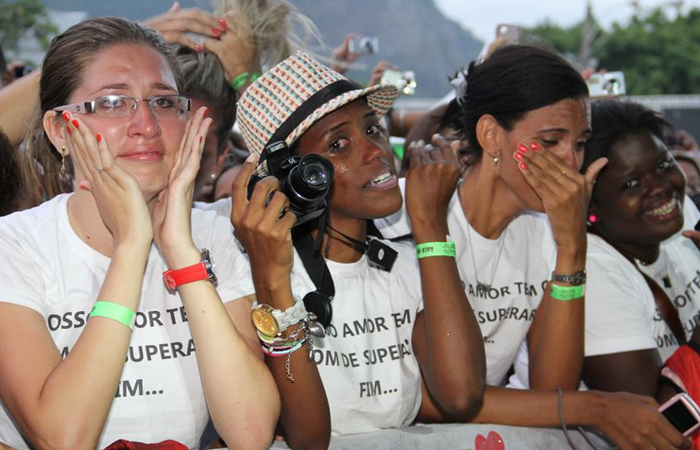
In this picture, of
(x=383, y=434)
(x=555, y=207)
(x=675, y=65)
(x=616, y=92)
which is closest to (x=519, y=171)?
(x=555, y=207)

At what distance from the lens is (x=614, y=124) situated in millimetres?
3768

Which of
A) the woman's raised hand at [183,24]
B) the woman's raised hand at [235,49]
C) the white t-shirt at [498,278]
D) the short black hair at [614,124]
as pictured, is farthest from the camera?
the woman's raised hand at [235,49]

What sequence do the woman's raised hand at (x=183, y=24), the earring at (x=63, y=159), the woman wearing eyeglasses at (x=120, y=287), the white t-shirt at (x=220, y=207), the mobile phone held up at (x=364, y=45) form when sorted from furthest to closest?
1. the mobile phone held up at (x=364, y=45)
2. the woman's raised hand at (x=183, y=24)
3. the white t-shirt at (x=220, y=207)
4. the earring at (x=63, y=159)
5. the woman wearing eyeglasses at (x=120, y=287)

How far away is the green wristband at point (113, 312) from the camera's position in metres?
2.23

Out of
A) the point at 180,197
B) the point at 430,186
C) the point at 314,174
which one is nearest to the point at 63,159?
the point at 180,197

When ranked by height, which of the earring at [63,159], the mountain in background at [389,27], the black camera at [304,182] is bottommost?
the mountain in background at [389,27]

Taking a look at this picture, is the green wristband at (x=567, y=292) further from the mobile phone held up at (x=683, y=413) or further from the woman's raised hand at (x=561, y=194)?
the mobile phone held up at (x=683, y=413)

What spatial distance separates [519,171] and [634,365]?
899 millimetres

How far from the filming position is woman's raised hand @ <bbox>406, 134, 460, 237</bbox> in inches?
119

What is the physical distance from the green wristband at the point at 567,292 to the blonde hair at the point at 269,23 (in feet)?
5.84

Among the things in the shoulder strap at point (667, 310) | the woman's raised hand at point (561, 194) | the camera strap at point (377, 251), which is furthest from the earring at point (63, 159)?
the shoulder strap at point (667, 310)

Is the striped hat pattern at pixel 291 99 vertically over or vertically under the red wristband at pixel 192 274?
over

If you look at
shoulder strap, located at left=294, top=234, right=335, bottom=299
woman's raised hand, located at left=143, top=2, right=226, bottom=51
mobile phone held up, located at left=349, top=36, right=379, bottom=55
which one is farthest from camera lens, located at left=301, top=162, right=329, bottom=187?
mobile phone held up, located at left=349, top=36, right=379, bottom=55

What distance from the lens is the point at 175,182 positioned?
2.48 metres
